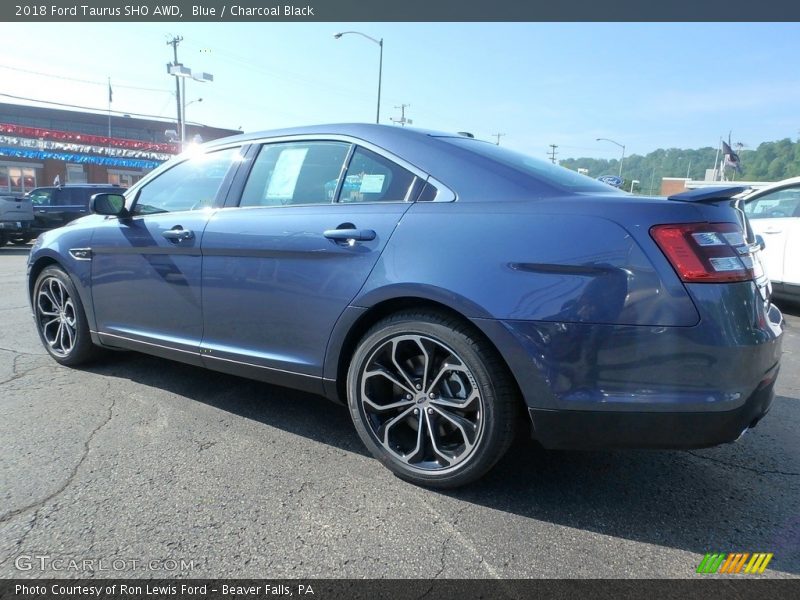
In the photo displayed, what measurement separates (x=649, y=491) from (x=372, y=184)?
1911 millimetres

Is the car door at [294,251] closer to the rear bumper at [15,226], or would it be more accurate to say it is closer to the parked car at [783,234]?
the parked car at [783,234]

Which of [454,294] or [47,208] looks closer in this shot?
[454,294]

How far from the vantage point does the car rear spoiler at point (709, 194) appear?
2.13 metres

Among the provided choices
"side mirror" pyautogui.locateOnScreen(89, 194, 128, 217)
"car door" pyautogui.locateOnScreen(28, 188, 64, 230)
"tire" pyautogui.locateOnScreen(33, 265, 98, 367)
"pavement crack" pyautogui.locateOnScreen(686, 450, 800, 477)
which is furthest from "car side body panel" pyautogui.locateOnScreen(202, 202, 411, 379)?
"car door" pyautogui.locateOnScreen(28, 188, 64, 230)

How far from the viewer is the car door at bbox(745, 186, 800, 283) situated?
21.0 feet

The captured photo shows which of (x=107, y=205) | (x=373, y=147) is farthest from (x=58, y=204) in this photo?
(x=373, y=147)

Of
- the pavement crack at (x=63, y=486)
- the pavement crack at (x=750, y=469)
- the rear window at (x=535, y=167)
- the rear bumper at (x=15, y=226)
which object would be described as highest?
the rear window at (x=535, y=167)

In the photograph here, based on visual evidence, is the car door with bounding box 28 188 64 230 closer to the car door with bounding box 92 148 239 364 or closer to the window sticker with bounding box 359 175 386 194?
the car door with bounding box 92 148 239 364

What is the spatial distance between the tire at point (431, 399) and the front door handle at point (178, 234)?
1.31m

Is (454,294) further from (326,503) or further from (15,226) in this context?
(15,226)

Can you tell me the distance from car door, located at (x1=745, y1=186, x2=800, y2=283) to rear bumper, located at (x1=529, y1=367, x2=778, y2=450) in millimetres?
5147

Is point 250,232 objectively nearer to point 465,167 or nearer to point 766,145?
point 465,167

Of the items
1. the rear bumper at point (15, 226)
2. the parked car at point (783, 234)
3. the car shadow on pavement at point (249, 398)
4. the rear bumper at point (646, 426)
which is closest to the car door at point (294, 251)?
the car shadow on pavement at point (249, 398)

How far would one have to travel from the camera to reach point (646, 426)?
2.06m
